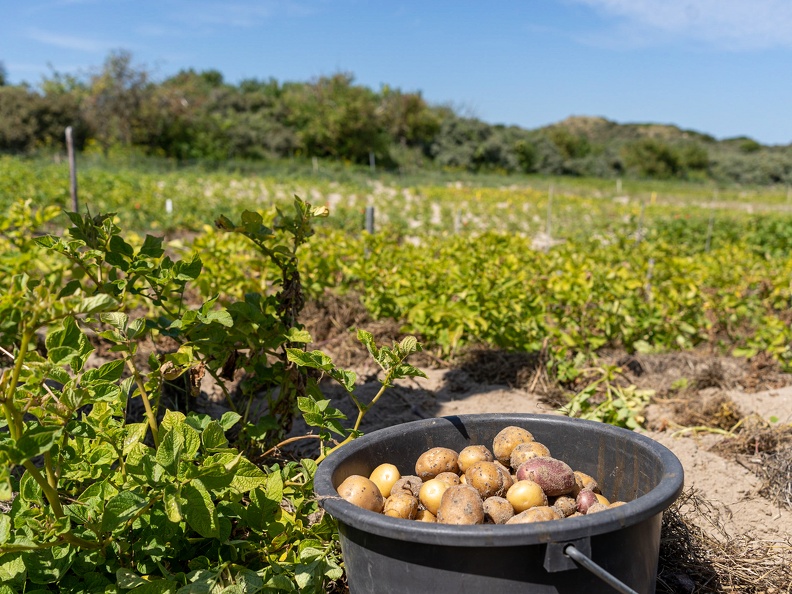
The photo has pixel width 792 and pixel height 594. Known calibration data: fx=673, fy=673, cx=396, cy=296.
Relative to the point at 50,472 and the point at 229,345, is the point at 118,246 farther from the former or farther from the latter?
the point at 50,472

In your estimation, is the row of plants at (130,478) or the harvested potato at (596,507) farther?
the harvested potato at (596,507)

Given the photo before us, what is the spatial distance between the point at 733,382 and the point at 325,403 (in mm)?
3471

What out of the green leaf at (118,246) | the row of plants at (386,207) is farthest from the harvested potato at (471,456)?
the row of plants at (386,207)

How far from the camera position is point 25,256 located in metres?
3.51

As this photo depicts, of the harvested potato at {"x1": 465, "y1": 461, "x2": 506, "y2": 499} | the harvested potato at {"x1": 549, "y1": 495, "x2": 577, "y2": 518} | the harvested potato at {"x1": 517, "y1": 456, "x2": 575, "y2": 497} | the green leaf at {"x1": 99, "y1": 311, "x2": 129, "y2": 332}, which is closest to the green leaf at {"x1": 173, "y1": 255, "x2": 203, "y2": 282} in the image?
the green leaf at {"x1": 99, "y1": 311, "x2": 129, "y2": 332}

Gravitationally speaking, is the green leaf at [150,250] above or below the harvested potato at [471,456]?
above

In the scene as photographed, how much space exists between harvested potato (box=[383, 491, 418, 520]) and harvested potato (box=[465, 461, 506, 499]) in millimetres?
172

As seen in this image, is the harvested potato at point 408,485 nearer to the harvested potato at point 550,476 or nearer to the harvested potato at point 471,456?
the harvested potato at point 471,456

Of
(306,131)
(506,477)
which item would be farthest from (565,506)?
(306,131)

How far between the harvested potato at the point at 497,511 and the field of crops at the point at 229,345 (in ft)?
1.42

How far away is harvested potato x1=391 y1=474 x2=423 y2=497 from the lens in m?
1.81

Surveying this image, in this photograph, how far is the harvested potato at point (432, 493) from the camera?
5.69 feet

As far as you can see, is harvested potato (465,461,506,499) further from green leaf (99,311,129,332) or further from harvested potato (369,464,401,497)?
green leaf (99,311,129,332)

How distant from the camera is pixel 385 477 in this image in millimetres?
1841
